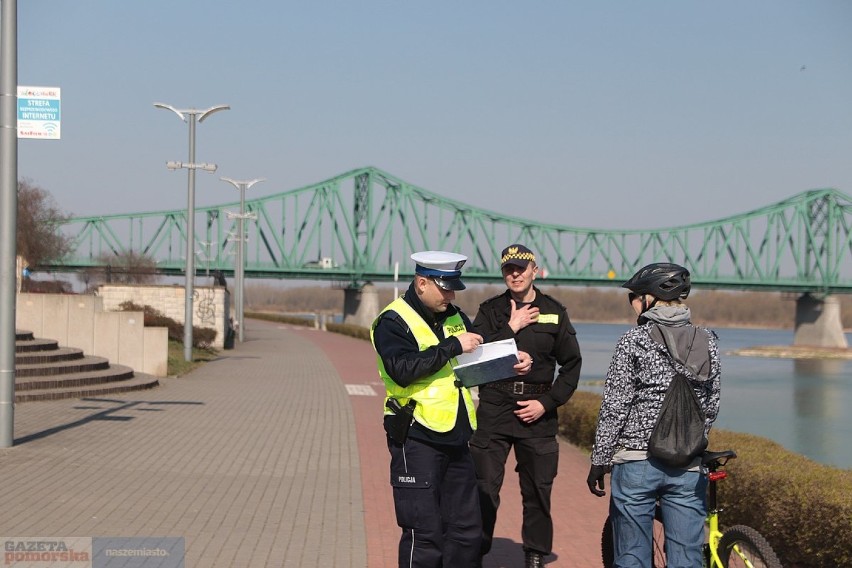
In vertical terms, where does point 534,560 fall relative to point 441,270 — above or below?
below

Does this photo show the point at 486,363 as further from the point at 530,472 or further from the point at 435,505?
the point at 530,472

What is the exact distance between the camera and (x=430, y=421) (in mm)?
4676

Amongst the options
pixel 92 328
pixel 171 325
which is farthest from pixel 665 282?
pixel 171 325

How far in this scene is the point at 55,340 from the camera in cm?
1775

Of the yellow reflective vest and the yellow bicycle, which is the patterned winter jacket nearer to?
the yellow bicycle

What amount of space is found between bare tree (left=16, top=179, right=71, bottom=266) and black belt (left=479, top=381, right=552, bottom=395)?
37.6 metres

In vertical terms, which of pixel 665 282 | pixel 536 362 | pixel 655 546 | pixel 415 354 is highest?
pixel 665 282

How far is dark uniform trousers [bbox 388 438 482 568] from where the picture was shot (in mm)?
4605

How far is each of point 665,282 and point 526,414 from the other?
56.5 inches

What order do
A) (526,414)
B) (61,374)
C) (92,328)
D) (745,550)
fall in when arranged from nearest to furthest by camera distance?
(745,550)
(526,414)
(61,374)
(92,328)

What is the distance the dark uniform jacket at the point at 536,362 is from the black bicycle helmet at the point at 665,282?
4.08 ft

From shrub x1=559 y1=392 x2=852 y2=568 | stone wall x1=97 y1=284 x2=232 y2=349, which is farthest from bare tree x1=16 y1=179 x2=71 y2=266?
shrub x1=559 y1=392 x2=852 y2=568

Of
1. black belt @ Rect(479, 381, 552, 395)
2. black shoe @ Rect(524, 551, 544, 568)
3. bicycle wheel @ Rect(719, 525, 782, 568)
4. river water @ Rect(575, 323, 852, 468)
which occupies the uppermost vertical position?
black belt @ Rect(479, 381, 552, 395)

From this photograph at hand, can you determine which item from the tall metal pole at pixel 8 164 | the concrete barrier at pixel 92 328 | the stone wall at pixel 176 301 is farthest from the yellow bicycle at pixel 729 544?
the stone wall at pixel 176 301
